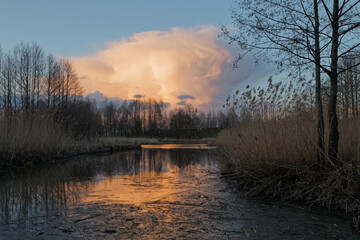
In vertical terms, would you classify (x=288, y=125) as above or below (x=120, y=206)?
above

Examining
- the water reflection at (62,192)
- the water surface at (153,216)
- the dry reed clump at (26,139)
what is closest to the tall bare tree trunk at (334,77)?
the water surface at (153,216)

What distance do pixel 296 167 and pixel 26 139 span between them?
9.18m

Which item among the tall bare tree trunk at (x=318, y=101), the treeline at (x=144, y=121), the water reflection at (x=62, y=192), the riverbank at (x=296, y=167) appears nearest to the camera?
the riverbank at (x=296, y=167)

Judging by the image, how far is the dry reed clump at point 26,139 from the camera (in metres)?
8.73

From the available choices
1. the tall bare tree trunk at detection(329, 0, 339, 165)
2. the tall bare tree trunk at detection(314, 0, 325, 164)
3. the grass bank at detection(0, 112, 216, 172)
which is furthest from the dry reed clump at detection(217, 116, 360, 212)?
the grass bank at detection(0, 112, 216, 172)

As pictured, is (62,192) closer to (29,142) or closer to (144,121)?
(29,142)

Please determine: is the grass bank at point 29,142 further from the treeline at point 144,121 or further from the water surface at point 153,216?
the treeline at point 144,121

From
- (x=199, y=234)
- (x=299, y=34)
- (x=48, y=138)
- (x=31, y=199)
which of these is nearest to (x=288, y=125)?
(x=299, y=34)

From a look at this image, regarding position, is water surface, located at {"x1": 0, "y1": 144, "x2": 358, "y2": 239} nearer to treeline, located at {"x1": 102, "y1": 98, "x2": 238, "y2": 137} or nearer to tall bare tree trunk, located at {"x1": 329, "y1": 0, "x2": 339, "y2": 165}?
tall bare tree trunk, located at {"x1": 329, "y1": 0, "x2": 339, "y2": 165}

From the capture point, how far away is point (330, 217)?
11.0 feet

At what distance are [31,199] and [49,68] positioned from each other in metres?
27.0

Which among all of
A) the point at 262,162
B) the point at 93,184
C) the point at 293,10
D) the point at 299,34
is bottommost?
the point at 93,184

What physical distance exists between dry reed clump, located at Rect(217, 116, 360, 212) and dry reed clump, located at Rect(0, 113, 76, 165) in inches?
299

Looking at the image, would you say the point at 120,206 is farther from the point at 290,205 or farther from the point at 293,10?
the point at 293,10
